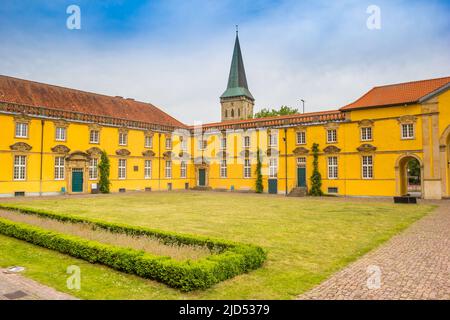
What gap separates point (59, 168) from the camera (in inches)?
1213

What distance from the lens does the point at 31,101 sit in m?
30.5

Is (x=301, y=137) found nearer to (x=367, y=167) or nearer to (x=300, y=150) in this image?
(x=300, y=150)

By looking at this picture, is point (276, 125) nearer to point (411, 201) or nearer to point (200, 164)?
point (200, 164)

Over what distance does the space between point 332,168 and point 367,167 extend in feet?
10.6

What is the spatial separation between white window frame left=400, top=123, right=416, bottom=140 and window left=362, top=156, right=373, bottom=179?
3.33 metres

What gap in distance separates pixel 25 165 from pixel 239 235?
24.5 metres

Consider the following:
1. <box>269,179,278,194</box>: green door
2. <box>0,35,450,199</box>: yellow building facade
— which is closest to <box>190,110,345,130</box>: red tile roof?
<box>0,35,450,199</box>: yellow building facade

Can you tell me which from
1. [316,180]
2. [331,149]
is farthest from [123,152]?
[331,149]

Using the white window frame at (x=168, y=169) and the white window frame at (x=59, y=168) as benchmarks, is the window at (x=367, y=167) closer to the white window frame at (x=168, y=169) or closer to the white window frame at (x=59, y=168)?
the white window frame at (x=168, y=169)

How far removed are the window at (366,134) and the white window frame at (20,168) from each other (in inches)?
1187

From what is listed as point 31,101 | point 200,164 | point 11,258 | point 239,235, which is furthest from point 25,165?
point 239,235

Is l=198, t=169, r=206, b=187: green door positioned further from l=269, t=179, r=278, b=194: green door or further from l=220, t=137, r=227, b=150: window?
l=269, t=179, r=278, b=194: green door

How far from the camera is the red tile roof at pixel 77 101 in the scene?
3031cm

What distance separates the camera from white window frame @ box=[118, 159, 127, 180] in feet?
117
